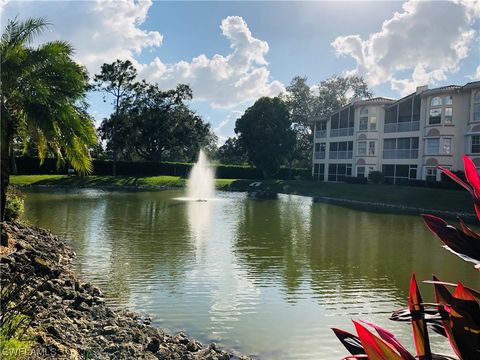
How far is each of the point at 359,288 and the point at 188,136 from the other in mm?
45844

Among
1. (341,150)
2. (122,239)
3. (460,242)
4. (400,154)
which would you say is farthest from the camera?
(341,150)

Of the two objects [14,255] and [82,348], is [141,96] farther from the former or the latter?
[82,348]

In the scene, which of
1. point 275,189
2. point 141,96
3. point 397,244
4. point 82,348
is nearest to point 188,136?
point 141,96

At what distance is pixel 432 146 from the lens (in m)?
39.1

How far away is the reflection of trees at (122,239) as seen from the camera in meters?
10.8

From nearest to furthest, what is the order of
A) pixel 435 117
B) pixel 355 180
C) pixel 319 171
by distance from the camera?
pixel 435 117
pixel 355 180
pixel 319 171

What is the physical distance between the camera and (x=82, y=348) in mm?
5719

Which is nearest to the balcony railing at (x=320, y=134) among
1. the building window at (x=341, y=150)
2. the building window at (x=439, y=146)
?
the building window at (x=341, y=150)

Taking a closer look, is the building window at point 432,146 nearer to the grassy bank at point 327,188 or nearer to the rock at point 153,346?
the grassy bank at point 327,188

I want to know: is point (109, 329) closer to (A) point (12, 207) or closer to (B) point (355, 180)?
(A) point (12, 207)

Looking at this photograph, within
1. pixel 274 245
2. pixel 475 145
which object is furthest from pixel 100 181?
pixel 475 145

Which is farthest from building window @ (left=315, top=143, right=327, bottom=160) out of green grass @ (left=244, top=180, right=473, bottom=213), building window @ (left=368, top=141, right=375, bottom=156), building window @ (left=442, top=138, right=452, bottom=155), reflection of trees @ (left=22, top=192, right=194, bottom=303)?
reflection of trees @ (left=22, top=192, right=194, bottom=303)

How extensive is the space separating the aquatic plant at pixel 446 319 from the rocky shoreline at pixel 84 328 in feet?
11.4

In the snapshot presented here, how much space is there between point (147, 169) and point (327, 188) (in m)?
22.2
